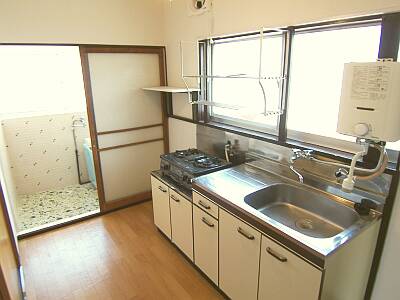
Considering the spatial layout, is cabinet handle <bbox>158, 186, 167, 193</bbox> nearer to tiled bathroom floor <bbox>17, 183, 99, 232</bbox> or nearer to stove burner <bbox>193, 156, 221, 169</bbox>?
stove burner <bbox>193, 156, 221, 169</bbox>

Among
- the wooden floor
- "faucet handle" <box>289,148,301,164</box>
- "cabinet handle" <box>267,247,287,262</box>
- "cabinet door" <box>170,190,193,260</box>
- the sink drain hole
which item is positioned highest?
"faucet handle" <box>289,148,301,164</box>

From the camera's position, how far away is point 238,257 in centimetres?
183

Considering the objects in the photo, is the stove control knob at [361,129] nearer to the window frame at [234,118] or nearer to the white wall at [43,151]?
the window frame at [234,118]

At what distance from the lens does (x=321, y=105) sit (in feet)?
6.35

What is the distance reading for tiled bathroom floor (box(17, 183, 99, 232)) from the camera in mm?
3400

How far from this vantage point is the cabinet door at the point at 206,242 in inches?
80.3

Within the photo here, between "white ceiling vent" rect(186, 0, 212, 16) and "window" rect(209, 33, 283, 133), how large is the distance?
1.02ft

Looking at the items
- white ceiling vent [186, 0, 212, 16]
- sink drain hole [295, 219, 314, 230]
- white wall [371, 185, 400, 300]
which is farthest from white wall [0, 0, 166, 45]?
white wall [371, 185, 400, 300]

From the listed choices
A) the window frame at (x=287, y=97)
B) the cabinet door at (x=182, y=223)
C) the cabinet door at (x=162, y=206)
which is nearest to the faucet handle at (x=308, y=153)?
the window frame at (x=287, y=97)

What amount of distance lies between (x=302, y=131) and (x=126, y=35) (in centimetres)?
225

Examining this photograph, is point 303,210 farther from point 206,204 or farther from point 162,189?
point 162,189

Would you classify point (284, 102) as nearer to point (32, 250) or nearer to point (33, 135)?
point (32, 250)

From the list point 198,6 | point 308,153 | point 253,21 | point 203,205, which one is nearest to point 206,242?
point 203,205

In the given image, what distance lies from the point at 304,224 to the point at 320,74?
105 centimetres
